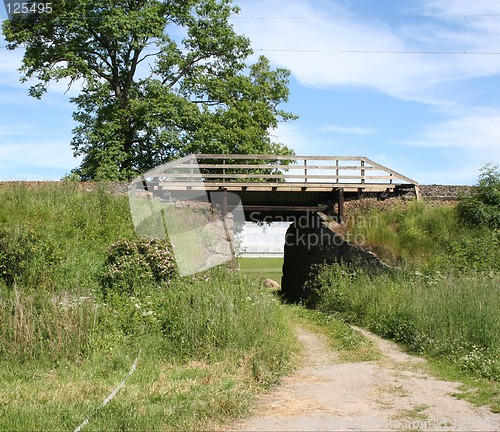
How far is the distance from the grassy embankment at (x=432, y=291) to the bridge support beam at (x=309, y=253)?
627 mm

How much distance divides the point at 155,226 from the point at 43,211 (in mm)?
3577

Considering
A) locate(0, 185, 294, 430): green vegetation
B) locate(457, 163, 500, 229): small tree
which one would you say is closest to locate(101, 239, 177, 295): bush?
locate(0, 185, 294, 430): green vegetation

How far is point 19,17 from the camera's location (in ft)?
92.6

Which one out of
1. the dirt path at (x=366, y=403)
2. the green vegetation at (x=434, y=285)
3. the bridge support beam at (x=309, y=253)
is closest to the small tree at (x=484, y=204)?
the green vegetation at (x=434, y=285)

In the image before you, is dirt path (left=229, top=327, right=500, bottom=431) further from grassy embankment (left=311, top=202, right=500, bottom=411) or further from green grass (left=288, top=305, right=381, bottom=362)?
green grass (left=288, top=305, right=381, bottom=362)

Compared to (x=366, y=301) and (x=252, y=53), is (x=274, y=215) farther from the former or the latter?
(x=366, y=301)

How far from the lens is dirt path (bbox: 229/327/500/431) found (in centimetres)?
720

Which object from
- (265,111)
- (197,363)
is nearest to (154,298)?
(197,363)

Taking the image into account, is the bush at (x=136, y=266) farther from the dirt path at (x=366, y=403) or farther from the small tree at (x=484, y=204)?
the small tree at (x=484, y=204)

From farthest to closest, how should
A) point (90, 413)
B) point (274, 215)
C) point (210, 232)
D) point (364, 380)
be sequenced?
1. point (274, 215)
2. point (210, 232)
3. point (364, 380)
4. point (90, 413)

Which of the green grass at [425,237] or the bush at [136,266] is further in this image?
the green grass at [425,237]

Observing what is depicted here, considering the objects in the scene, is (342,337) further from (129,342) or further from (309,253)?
(309,253)

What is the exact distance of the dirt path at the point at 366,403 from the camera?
23.6 ft

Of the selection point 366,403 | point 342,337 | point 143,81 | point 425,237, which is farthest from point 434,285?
point 143,81
